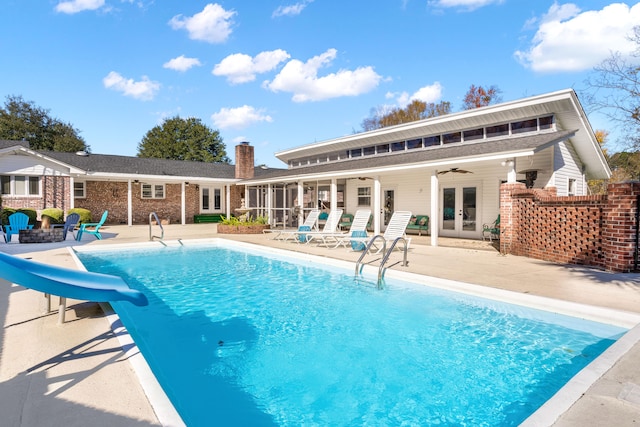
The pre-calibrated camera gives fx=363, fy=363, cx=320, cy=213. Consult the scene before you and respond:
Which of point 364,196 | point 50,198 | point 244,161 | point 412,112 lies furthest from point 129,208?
point 412,112

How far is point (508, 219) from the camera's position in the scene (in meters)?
10.4

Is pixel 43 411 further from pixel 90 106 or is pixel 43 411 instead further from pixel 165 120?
pixel 165 120

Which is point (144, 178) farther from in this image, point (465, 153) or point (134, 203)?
point (465, 153)

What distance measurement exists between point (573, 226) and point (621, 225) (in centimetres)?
136

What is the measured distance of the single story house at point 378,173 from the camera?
40.2 feet

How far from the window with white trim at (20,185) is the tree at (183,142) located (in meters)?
29.9

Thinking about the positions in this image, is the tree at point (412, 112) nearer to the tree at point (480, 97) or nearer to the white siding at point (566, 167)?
the tree at point (480, 97)

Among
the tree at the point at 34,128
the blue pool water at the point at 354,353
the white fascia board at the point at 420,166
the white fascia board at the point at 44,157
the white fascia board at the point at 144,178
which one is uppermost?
the tree at the point at 34,128

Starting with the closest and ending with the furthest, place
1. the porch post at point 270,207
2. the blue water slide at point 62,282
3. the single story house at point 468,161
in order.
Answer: the blue water slide at point 62,282 → the single story house at point 468,161 → the porch post at point 270,207

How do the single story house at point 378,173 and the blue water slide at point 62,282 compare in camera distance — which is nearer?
the blue water slide at point 62,282

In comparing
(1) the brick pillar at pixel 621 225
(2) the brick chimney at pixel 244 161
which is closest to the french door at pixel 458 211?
(1) the brick pillar at pixel 621 225

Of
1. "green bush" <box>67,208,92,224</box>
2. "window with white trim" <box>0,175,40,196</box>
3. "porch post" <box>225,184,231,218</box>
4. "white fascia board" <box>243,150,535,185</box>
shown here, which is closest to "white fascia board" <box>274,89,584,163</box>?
"white fascia board" <box>243,150,535,185</box>

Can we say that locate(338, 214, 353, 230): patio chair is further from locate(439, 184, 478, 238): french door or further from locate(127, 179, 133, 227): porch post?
locate(127, 179, 133, 227): porch post

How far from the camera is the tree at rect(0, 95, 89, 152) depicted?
39.2m
